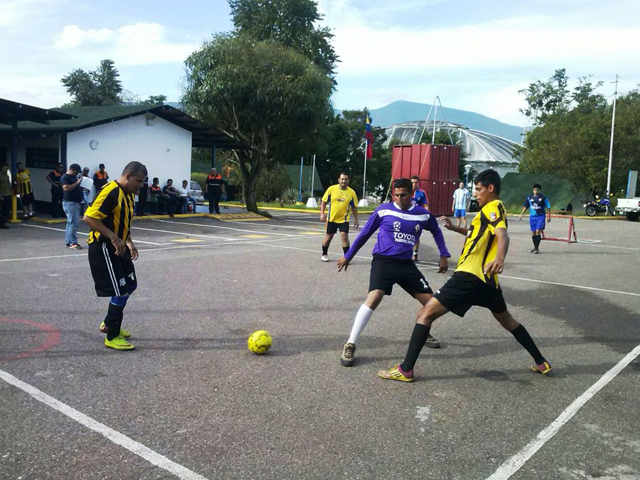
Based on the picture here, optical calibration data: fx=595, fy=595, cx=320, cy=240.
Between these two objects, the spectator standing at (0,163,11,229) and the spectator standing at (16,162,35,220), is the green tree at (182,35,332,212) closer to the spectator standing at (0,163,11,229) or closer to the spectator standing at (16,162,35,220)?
the spectator standing at (16,162,35,220)

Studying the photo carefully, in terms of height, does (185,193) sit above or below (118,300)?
above

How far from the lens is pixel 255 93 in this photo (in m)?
25.1

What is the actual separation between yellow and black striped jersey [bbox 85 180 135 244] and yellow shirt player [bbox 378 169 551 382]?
2.75 metres

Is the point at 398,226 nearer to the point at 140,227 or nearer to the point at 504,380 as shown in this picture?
the point at 504,380

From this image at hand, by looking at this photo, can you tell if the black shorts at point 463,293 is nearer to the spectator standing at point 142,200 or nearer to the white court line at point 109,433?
the white court line at point 109,433

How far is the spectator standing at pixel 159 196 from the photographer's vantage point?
74.6 feet

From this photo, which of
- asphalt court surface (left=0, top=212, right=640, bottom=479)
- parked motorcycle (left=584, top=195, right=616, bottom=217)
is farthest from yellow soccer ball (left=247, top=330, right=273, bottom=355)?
parked motorcycle (left=584, top=195, right=616, bottom=217)

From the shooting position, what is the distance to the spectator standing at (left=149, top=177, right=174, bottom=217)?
2273 centimetres

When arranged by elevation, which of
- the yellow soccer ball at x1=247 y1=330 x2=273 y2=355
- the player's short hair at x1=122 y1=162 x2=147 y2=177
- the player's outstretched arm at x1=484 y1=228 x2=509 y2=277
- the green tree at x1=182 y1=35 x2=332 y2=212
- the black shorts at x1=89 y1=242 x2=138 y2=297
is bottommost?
the yellow soccer ball at x1=247 y1=330 x2=273 y2=355

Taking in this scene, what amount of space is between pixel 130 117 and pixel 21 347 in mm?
18560

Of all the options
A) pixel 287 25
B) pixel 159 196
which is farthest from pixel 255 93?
pixel 287 25

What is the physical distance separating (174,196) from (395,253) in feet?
62.4

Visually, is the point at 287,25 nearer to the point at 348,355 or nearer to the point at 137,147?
the point at 137,147

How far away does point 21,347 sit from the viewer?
553 centimetres
